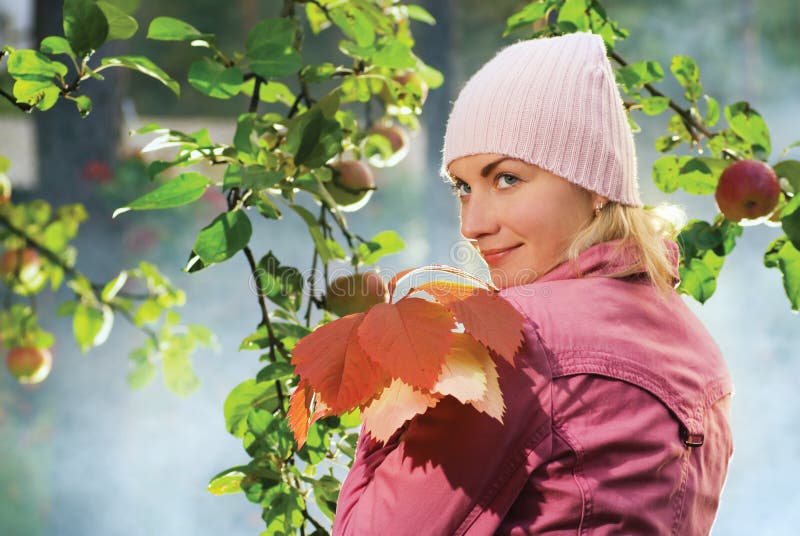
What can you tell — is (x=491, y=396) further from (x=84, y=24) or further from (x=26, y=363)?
(x=26, y=363)

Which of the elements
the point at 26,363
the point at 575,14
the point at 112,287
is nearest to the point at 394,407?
the point at 575,14

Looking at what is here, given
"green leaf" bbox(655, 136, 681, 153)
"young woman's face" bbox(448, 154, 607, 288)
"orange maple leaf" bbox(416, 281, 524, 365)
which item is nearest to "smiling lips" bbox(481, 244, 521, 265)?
"young woman's face" bbox(448, 154, 607, 288)

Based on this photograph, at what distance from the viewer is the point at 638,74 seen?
73cm

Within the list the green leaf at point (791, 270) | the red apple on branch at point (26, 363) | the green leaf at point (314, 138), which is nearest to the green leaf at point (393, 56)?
the green leaf at point (314, 138)

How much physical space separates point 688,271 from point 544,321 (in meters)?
0.30

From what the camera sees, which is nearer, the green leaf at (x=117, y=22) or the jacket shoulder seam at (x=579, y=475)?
the jacket shoulder seam at (x=579, y=475)

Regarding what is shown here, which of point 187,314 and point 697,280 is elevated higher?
point 697,280

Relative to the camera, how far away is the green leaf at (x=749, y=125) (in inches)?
29.4

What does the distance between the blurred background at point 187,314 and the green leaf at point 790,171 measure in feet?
3.30

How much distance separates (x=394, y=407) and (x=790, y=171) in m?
0.46

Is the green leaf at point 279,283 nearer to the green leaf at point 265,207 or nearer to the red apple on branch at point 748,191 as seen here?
the green leaf at point 265,207

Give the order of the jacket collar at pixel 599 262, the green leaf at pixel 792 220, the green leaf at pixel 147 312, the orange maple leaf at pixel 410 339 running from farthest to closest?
the green leaf at pixel 147 312, the green leaf at pixel 792 220, the jacket collar at pixel 599 262, the orange maple leaf at pixel 410 339

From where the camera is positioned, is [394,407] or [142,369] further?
[142,369]

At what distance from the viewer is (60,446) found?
9.20ft
